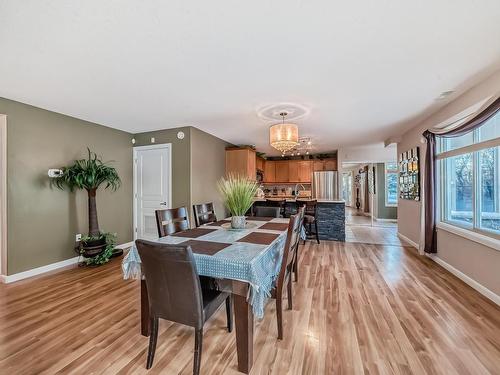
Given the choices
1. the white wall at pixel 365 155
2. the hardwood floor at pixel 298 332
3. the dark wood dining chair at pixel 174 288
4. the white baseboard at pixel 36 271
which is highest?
the white wall at pixel 365 155

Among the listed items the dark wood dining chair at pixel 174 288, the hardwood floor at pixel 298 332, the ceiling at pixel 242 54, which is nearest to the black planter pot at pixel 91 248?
the hardwood floor at pixel 298 332

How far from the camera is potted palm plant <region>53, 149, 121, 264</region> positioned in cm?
350

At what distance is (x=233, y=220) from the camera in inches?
98.8

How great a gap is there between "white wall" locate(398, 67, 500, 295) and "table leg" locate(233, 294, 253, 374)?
273 centimetres

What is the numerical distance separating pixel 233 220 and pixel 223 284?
92cm

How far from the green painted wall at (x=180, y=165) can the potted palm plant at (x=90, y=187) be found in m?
1.08

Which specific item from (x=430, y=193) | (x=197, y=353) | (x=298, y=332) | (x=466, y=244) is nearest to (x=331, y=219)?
(x=430, y=193)

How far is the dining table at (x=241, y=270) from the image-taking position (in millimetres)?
1479

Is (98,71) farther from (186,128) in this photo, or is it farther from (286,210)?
(286,210)

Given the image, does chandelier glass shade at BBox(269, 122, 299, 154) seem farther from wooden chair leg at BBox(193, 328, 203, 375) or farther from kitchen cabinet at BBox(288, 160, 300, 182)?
kitchen cabinet at BBox(288, 160, 300, 182)

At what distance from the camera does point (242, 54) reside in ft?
6.58

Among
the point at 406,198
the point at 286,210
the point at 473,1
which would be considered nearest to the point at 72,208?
the point at 286,210

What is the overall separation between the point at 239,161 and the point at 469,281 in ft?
14.8

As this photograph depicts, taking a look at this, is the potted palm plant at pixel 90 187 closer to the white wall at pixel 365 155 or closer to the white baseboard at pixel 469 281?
the white baseboard at pixel 469 281
